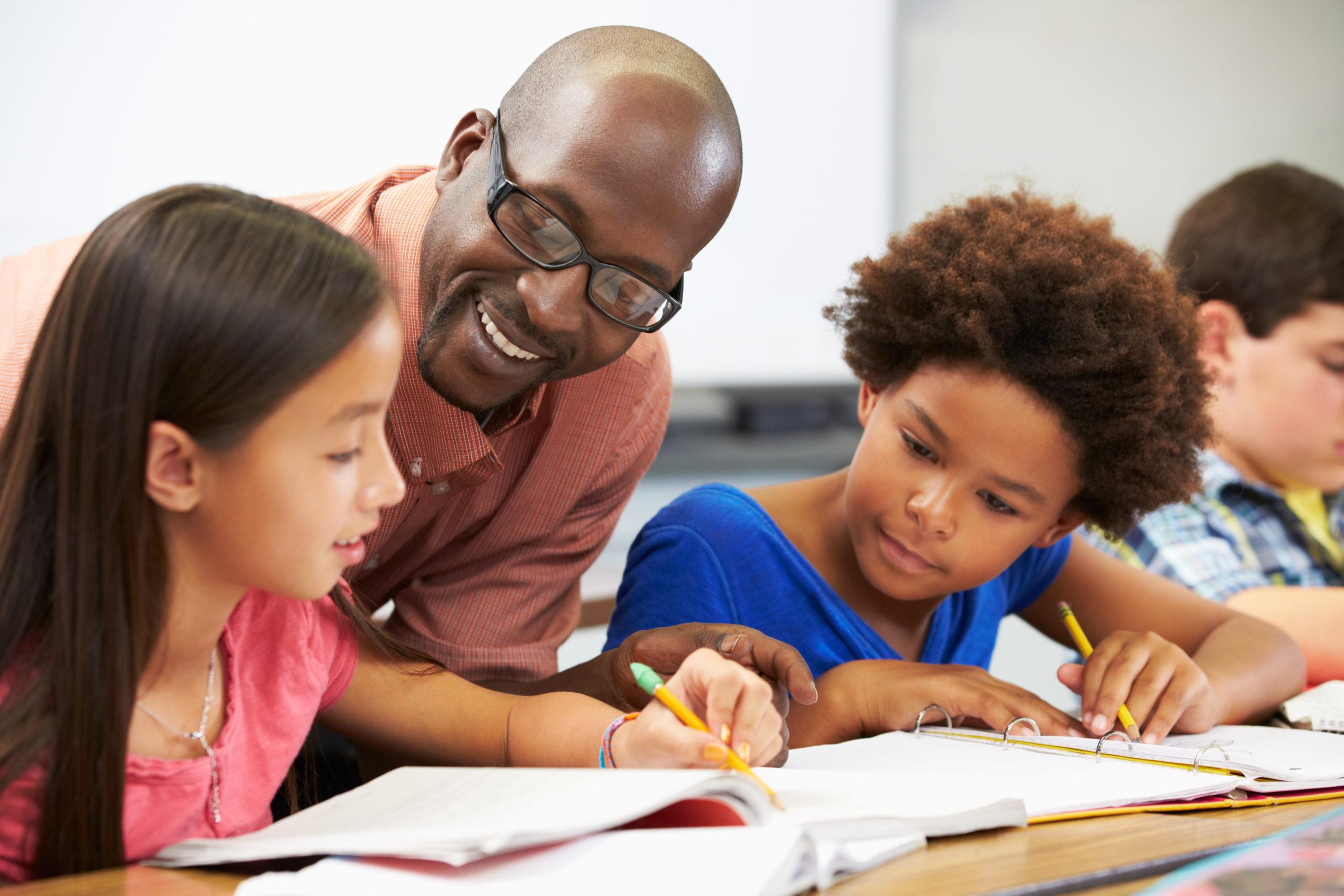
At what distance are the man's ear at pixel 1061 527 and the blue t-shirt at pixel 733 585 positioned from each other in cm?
21

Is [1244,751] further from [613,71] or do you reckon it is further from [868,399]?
[613,71]

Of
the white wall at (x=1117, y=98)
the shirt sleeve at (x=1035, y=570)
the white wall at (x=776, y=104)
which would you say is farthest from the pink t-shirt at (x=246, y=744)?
the white wall at (x=1117, y=98)

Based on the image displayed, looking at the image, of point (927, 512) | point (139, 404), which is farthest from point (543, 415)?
point (139, 404)

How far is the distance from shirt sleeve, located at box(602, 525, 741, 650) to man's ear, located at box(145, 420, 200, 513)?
0.58m

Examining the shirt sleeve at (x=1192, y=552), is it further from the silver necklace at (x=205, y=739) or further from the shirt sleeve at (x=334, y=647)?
the silver necklace at (x=205, y=739)

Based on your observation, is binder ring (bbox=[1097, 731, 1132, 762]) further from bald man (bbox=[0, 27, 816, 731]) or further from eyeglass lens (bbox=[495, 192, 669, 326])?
eyeglass lens (bbox=[495, 192, 669, 326])

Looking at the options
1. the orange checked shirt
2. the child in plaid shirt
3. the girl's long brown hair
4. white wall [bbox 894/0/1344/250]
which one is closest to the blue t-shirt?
the orange checked shirt

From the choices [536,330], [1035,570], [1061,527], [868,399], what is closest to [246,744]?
[536,330]

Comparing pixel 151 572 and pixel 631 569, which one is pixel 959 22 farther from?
pixel 151 572

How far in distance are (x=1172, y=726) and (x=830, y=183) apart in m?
2.12

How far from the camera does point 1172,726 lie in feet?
3.93

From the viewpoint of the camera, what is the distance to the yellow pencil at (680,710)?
0.76 meters

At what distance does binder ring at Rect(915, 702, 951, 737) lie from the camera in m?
1.08

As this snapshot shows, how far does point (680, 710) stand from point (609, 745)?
0.29ft
